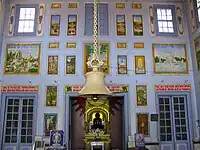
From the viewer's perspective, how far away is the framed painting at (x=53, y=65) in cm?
1103

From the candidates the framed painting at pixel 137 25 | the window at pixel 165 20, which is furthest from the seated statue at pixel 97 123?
the window at pixel 165 20

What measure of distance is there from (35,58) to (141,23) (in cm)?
506

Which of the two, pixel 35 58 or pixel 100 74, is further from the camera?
pixel 35 58

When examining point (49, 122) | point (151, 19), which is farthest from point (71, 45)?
point (151, 19)

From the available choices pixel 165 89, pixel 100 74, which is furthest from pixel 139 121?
pixel 100 74

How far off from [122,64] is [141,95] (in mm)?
1590

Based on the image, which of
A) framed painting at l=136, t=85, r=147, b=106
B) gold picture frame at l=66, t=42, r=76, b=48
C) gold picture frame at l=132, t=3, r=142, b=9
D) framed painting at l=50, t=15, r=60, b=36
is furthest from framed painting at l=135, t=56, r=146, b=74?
framed painting at l=50, t=15, r=60, b=36

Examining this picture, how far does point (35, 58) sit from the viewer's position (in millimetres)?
11188

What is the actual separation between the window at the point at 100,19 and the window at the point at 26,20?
2374mm

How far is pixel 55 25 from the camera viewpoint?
11.6m

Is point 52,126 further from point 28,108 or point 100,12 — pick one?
point 100,12

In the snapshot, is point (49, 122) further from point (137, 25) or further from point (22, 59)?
point (137, 25)

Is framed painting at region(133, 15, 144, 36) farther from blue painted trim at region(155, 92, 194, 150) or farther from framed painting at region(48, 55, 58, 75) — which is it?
framed painting at region(48, 55, 58, 75)

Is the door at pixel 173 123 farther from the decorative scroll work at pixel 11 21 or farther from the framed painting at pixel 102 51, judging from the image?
the decorative scroll work at pixel 11 21
